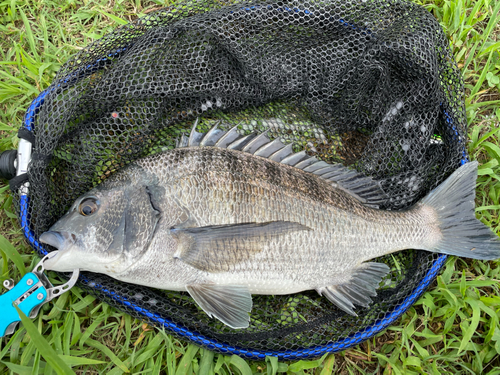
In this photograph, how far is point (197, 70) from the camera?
2596 millimetres

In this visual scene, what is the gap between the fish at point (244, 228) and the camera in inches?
87.6

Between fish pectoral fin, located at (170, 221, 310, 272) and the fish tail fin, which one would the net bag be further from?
fish pectoral fin, located at (170, 221, 310, 272)

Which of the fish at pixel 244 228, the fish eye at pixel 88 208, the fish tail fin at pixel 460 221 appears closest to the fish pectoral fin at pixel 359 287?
the fish at pixel 244 228

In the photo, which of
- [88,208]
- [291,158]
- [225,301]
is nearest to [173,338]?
[225,301]

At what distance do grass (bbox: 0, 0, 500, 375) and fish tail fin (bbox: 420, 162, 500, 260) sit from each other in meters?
0.28

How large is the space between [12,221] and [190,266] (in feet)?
5.46

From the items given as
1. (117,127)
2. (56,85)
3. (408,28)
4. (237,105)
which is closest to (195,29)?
(237,105)

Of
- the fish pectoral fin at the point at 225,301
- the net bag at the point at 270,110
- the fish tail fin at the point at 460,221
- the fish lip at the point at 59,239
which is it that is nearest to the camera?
the fish lip at the point at 59,239

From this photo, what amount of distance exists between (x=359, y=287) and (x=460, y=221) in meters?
0.95

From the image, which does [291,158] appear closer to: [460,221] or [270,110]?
[270,110]

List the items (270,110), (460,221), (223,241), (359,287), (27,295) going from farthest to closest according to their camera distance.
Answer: (270,110) < (460,221) < (359,287) < (27,295) < (223,241)

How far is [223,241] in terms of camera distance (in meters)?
2.27

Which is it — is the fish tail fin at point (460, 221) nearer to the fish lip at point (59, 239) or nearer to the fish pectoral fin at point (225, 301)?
the fish pectoral fin at point (225, 301)

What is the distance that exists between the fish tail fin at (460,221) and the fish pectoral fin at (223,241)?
1116mm
